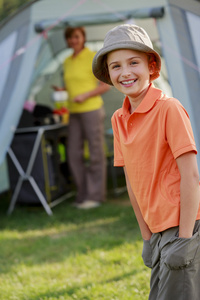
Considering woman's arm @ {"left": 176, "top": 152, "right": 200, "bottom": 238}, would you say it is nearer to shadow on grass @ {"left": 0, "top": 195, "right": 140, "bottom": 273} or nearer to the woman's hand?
shadow on grass @ {"left": 0, "top": 195, "right": 140, "bottom": 273}

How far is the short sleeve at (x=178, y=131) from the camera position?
1.42 meters

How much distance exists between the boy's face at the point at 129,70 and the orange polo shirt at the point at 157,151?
49 mm

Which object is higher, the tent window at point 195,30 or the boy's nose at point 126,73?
the tent window at point 195,30

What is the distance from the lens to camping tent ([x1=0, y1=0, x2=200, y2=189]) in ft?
10.5

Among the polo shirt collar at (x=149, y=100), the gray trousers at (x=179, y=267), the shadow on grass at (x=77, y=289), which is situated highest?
the polo shirt collar at (x=149, y=100)

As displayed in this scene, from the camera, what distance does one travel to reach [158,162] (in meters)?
1.51

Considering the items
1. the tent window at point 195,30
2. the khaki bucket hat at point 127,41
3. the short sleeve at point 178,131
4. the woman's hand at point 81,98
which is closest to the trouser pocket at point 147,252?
the short sleeve at point 178,131

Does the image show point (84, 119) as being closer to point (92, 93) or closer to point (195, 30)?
point (92, 93)

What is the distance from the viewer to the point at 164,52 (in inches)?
130

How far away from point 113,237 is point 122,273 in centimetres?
79

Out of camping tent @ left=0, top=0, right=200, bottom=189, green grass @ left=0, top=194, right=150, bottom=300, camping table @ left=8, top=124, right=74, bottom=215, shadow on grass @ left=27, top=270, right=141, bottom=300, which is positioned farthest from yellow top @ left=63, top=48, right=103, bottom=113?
shadow on grass @ left=27, top=270, right=141, bottom=300

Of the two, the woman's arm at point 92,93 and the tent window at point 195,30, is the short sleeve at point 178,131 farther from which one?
the woman's arm at point 92,93

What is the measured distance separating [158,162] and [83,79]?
3034mm

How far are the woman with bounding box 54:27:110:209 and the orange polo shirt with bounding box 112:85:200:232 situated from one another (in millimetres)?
2799
